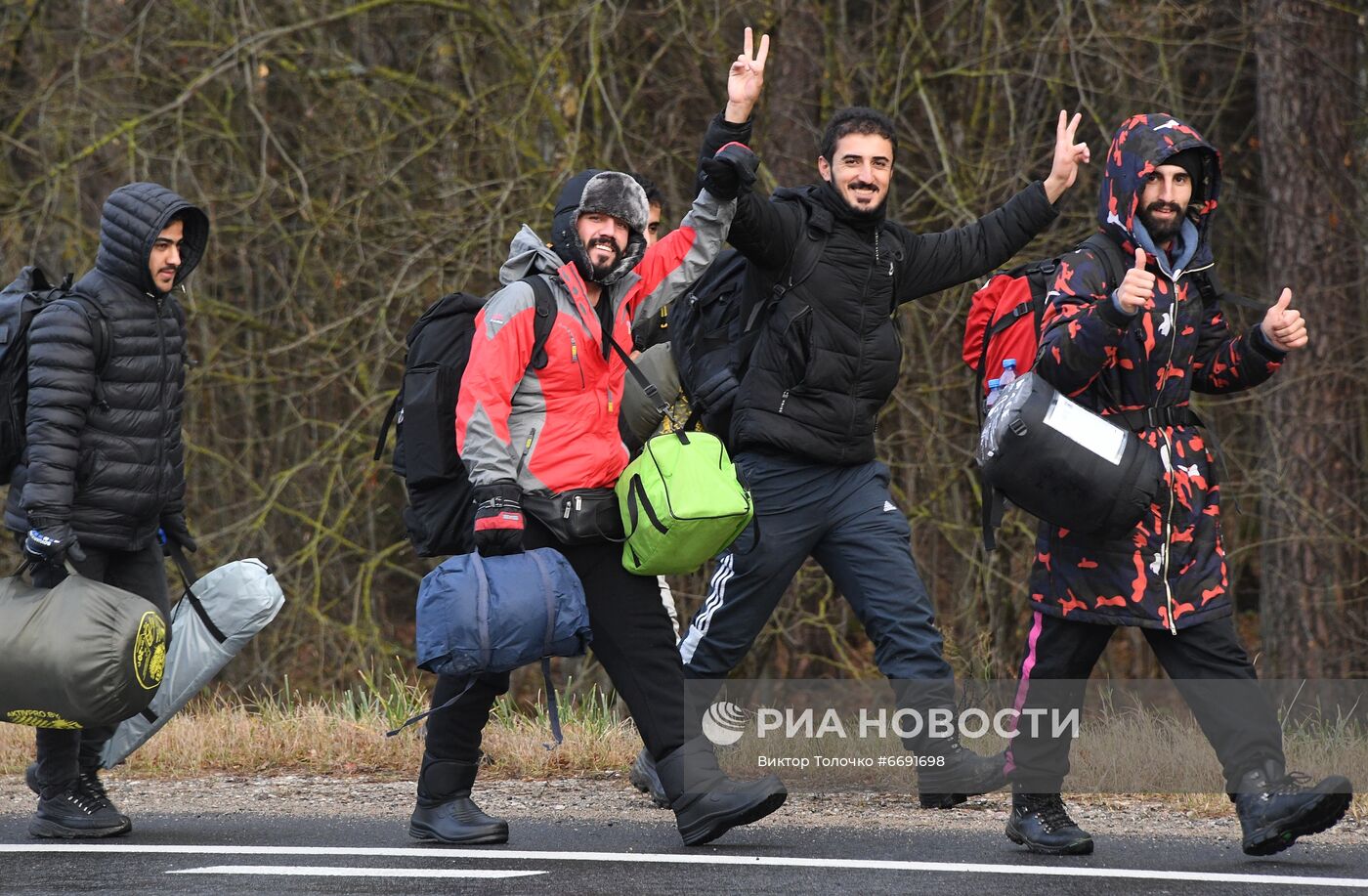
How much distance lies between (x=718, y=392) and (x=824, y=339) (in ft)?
1.21

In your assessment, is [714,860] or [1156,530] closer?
[1156,530]

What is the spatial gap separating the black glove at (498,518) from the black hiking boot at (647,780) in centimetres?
127

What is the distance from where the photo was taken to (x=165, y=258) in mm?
5680

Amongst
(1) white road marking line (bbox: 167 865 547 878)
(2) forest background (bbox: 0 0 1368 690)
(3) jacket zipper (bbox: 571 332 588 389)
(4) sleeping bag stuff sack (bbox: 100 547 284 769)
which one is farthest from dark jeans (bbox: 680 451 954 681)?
(2) forest background (bbox: 0 0 1368 690)

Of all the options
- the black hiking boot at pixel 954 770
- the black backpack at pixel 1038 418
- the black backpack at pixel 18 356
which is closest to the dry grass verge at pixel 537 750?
the black hiking boot at pixel 954 770

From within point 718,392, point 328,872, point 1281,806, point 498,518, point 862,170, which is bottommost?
point 328,872

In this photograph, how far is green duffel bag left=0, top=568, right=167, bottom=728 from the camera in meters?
5.20

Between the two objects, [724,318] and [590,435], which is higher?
[724,318]

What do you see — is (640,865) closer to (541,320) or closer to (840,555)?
(840,555)

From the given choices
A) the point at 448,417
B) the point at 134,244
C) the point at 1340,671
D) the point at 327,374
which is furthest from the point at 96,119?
the point at 1340,671

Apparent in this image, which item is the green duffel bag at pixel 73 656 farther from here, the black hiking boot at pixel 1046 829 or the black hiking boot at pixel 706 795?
the black hiking boot at pixel 1046 829

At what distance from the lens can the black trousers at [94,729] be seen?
18.5 ft

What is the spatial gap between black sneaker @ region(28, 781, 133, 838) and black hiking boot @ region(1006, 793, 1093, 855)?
2.62 meters

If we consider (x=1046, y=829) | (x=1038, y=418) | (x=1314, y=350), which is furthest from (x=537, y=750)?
(x=1314, y=350)
